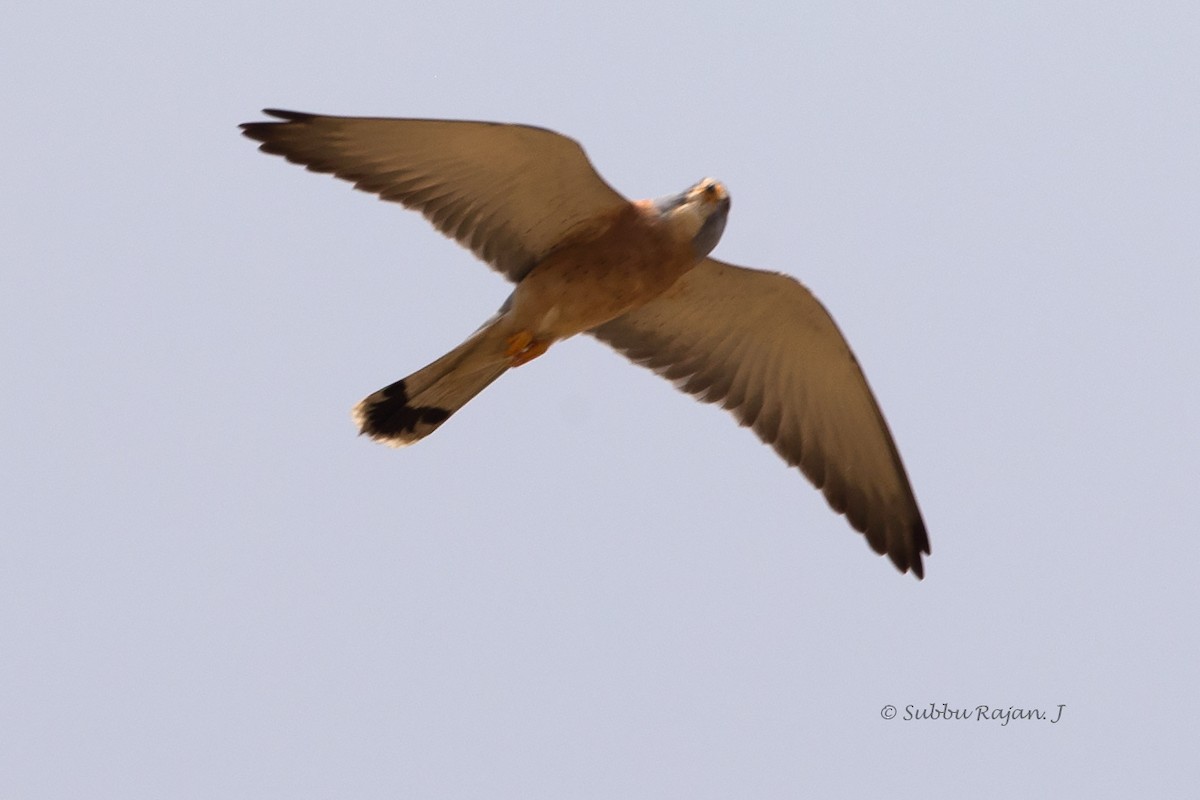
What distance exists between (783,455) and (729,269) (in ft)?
3.87

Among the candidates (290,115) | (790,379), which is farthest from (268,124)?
(790,379)

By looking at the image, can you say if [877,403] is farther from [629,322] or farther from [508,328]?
[508,328]

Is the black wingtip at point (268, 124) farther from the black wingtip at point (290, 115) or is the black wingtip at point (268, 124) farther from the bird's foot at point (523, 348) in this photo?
the bird's foot at point (523, 348)

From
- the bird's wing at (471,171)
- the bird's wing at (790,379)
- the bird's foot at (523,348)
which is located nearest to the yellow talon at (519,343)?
the bird's foot at (523,348)

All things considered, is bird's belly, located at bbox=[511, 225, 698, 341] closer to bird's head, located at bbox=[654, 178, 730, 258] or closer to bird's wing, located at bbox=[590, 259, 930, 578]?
bird's head, located at bbox=[654, 178, 730, 258]

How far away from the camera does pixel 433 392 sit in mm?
7277

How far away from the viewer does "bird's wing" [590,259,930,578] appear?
7684 mm

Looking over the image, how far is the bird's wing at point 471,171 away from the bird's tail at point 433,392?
1.37 feet

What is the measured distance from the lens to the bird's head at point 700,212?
693 cm

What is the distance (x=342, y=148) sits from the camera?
22.3ft

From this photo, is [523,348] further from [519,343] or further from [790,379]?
[790,379]

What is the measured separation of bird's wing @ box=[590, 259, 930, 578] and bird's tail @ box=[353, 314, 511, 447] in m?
0.85

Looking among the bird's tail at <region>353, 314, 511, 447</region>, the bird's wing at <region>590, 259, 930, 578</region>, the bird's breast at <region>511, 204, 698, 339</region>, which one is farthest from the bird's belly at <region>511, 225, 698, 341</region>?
the bird's wing at <region>590, 259, 930, 578</region>

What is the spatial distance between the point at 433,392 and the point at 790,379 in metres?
1.98
